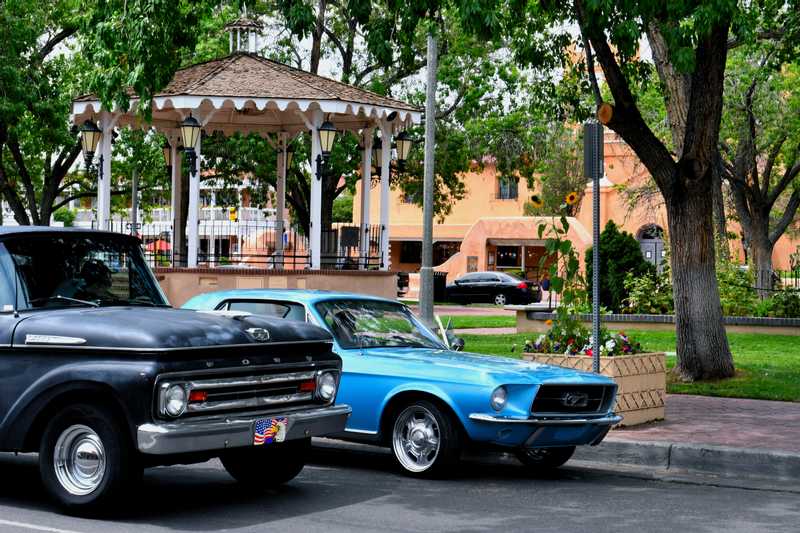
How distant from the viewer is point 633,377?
11.6 meters

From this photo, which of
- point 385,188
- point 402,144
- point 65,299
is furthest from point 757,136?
point 65,299

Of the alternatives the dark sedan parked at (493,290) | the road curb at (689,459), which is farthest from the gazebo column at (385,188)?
A: the dark sedan parked at (493,290)

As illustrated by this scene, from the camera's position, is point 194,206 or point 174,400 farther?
point 194,206

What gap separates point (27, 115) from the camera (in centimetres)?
3225

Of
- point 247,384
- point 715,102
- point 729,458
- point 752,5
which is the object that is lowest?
point 729,458

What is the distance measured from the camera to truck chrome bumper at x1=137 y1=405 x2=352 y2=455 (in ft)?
23.1

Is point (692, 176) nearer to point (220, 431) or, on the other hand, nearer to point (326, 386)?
point (326, 386)

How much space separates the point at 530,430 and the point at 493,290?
3699cm

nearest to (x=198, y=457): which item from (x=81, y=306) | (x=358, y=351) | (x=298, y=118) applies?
(x=81, y=306)

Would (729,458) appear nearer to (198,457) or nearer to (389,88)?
(198,457)

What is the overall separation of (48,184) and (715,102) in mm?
24465

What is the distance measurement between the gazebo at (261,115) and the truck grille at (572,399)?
11147mm

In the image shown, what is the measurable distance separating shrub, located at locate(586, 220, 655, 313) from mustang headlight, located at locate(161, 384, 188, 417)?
19372 millimetres

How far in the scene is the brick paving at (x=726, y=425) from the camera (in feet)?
35.3
